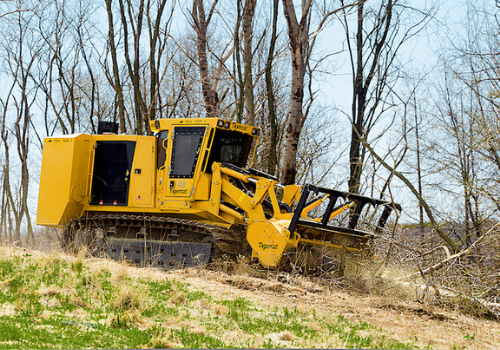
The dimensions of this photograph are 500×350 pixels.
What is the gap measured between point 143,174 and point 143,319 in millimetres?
6323

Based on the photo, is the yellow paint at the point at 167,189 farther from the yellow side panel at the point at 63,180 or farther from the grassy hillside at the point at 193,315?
the grassy hillside at the point at 193,315

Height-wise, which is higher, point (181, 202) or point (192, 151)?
point (192, 151)

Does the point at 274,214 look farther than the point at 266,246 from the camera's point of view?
Yes

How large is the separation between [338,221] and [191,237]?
131 inches

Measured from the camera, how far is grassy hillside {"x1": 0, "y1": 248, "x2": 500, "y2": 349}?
546cm

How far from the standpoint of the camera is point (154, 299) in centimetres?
705

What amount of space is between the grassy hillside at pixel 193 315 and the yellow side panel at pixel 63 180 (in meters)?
3.29

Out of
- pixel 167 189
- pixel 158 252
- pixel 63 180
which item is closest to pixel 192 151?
pixel 167 189

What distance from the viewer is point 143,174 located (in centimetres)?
1203

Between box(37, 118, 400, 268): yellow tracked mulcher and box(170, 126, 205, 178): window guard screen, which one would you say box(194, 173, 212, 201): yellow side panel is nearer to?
box(37, 118, 400, 268): yellow tracked mulcher

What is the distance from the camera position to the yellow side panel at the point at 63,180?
12.2m

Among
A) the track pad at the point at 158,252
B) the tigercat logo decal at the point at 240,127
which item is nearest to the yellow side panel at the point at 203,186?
the track pad at the point at 158,252

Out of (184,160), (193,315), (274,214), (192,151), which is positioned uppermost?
(192,151)

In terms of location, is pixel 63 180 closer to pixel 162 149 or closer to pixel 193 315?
pixel 162 149
